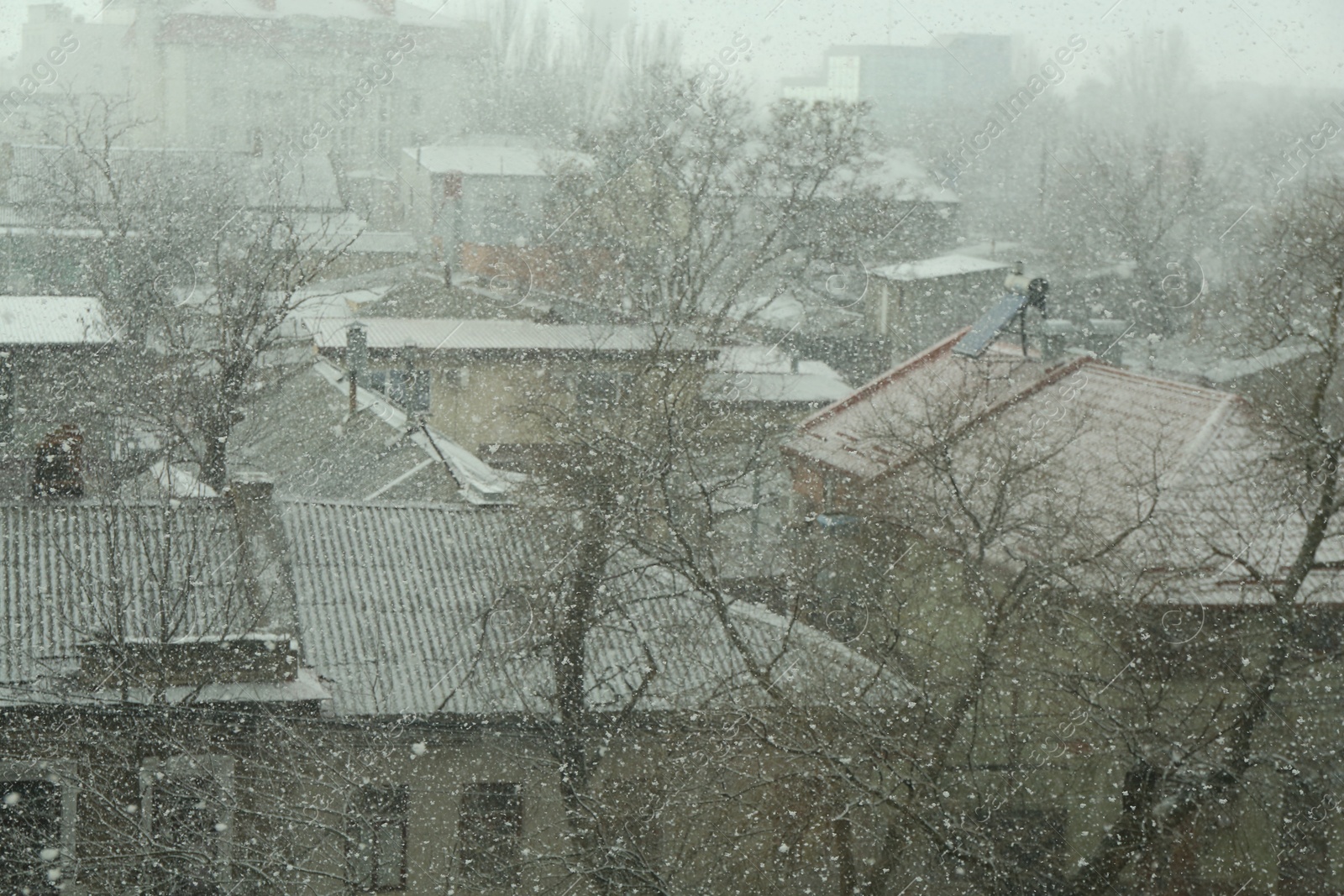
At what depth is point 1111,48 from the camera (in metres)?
32.9

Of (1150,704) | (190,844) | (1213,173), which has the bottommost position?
(190,844)

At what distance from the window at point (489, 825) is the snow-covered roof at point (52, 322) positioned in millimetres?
8136

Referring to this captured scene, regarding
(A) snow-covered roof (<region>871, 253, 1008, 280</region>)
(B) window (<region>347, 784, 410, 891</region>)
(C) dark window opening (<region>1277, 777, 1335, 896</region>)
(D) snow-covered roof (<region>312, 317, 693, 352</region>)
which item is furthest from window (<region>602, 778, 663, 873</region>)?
(A) snow-covered roof (<region>871, 253, 1008, 280</region>)

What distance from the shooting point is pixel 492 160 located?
32156mm

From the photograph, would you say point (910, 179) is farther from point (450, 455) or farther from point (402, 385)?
point (450, 455)

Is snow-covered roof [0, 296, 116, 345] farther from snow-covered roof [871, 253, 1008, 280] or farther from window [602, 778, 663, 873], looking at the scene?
snow-covered roof [871, 253, 1008, 280]

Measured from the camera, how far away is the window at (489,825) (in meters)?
9.27

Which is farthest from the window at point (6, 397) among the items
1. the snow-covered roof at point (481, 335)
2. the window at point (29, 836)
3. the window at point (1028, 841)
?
the window at point (1028, 841)

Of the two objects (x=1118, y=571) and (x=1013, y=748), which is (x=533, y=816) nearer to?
(x=1013, y=748)

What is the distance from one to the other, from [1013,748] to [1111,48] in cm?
2904

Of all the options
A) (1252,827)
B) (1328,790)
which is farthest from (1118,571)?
(1252,827)

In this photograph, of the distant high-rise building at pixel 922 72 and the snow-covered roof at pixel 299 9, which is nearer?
the distant high-rise building at pixel 922 72

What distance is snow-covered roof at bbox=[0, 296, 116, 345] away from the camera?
14540 mm

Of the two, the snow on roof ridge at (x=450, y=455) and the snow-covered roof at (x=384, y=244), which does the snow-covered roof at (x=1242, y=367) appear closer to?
the snow on roof ridge at (x=450, y=455)
